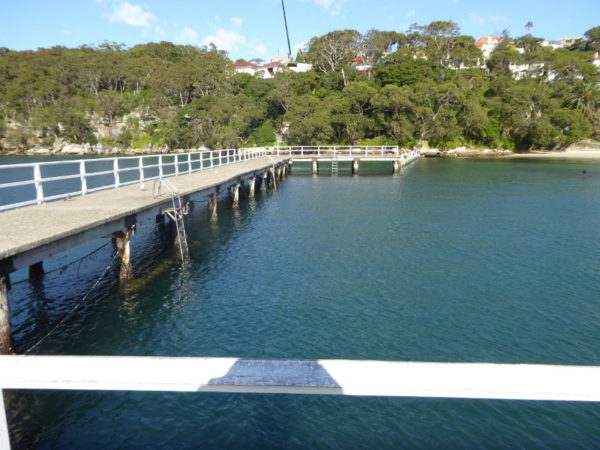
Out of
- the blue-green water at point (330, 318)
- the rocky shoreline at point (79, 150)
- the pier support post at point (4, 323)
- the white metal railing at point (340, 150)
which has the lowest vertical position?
the blue-green water at point (330, 318)

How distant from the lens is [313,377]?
2594 mm

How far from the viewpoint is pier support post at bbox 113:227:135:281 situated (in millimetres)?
12367

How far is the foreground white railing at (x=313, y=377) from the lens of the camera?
2438mm

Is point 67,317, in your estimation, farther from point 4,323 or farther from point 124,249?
point 4,323

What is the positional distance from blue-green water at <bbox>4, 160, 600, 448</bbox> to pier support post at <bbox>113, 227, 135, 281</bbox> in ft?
1.64

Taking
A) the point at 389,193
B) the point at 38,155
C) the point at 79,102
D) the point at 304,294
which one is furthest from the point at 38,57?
the point at 304,294

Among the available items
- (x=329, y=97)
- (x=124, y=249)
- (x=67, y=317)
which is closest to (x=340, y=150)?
(x=329, y=97)

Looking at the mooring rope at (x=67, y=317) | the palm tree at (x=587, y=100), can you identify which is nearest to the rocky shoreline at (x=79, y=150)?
the palm tree at (x=587, y=100)

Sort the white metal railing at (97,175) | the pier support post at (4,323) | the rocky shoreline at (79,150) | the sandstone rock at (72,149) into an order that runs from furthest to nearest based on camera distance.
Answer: the sandstone rock at (72,149) → the rocky shoreline at (79,150) → the white metal railing at (97,175) → the pier support post at (4,323)

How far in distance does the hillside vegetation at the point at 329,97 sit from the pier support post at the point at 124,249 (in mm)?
65411

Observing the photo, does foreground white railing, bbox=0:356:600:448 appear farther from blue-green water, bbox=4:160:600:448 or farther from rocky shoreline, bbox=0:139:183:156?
rocky shoreline, bbox=0:139:183:156

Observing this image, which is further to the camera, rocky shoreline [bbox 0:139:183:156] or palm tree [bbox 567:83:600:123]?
rocky shoreline [bbox 0:139:183:156]

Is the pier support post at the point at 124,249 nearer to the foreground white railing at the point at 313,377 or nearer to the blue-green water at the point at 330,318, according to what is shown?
the blue-green water at the point at 330,318

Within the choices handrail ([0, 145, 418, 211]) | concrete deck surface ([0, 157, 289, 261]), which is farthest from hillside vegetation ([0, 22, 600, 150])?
concrete deck surface ([0, 157, 289, 261])
